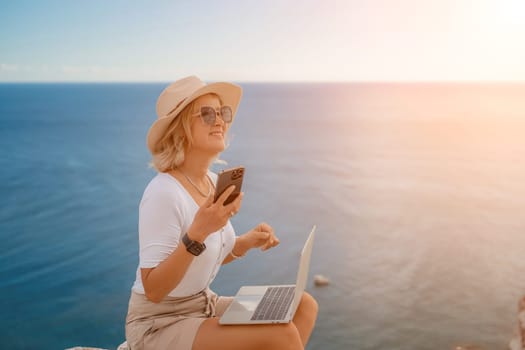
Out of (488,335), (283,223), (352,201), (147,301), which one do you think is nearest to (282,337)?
(147,301)

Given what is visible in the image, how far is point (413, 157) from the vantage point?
4466 cm

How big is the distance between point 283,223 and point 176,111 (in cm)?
2048

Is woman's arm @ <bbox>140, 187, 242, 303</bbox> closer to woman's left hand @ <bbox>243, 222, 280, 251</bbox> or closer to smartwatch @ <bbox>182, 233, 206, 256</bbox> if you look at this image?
smartwatch @ <bbox>182, 233, 206, 256</bbox>

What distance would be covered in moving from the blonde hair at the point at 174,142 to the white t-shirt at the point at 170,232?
0.10 metres

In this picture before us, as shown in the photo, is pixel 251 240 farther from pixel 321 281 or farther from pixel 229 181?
pixel 321 281

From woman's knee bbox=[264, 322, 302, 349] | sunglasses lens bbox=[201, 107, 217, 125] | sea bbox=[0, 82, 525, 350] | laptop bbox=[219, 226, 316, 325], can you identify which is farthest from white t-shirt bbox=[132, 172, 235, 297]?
sea bbox=[0, 82, 525, 350]

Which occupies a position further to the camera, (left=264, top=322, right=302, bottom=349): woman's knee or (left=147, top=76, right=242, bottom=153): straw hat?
(left=147, top=76, right=242, bottom=153): straw hat

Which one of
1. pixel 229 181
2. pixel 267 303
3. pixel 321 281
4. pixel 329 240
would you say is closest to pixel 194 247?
pixel 229 181

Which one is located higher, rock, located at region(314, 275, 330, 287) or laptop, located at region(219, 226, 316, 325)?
laptop, located at region(219, 226, 316, 325)

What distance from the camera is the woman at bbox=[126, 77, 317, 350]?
102 inches

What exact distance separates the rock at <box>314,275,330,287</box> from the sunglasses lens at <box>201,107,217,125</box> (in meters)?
13.7

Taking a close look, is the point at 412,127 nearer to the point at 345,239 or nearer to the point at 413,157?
the point at 413,157

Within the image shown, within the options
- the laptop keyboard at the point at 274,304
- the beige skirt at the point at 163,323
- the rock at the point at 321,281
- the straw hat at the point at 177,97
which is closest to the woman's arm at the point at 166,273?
the beige skirt at the point at 163,323

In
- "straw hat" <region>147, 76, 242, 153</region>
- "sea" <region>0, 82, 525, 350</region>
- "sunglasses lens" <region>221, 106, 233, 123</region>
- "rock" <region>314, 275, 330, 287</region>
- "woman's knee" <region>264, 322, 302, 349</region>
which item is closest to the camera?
"woman's knee" <region>264, 322, 302, 349</region>
